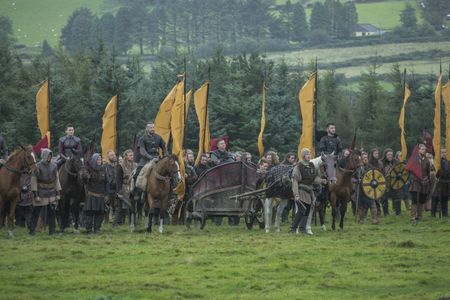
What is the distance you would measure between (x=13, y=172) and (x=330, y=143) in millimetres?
8246

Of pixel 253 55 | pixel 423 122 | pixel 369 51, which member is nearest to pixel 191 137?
pixel 253 55

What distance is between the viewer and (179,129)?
33.6 meters

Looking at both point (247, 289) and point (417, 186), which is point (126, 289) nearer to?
point (247, 289)

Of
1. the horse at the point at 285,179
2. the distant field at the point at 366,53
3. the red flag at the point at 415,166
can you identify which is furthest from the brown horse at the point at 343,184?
the distant field at the point at 366,53

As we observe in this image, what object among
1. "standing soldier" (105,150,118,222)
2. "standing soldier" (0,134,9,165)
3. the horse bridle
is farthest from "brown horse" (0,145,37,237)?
"standing soldier" (105,150,118,222)

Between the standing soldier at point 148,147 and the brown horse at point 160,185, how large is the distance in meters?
0.59

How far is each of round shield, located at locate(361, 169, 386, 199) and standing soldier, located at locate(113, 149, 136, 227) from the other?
6599mm

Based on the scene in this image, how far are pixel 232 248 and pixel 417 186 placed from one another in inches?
431

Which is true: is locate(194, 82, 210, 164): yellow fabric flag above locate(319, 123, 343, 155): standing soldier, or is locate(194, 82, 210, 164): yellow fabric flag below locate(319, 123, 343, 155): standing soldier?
above

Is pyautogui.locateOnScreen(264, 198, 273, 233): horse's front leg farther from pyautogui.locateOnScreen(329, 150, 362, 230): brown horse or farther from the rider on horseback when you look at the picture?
the rider on horseback

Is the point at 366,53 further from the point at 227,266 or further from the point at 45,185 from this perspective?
the point at 227,266

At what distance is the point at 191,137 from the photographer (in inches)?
2402

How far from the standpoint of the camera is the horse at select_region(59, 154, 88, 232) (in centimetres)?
2939

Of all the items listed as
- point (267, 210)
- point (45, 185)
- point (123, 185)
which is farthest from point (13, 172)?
point (267, 210)
